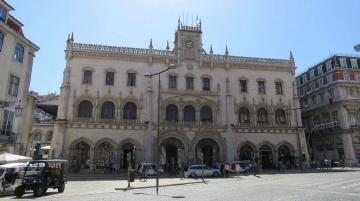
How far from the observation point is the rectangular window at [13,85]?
26.4m

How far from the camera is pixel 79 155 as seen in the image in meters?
35.2

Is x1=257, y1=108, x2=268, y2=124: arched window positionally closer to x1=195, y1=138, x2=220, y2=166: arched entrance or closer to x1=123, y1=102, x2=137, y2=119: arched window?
x1=195, y1=138, x2=220, y2=166: arched entrance

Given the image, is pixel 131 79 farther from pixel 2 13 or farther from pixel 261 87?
pixel 261 87

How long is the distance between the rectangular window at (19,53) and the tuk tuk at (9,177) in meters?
12.2

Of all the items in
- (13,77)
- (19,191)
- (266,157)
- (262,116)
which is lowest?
(19,191)

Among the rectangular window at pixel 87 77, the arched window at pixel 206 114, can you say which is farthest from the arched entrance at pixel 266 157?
the rectangular window at pixel 87 77

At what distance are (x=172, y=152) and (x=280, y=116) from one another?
51.3 feet

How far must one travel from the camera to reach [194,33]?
137ft

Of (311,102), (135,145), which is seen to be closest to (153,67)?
(135,145)

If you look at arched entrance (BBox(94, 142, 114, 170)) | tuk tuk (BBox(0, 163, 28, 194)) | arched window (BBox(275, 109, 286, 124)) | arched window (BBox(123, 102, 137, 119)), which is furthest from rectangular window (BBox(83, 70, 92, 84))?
arched window (BBox(275, 109, 286, 124))

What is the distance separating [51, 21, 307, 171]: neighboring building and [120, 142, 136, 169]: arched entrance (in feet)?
0.38

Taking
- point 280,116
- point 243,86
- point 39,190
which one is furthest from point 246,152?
point 39,190

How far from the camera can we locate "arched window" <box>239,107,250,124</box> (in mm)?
40250

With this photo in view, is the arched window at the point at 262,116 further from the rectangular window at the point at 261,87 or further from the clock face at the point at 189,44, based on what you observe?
the clock face at the point at 189,44
